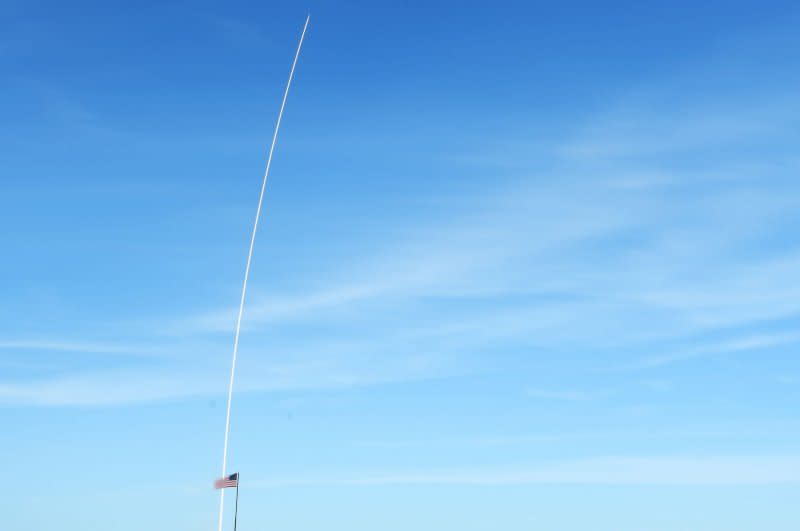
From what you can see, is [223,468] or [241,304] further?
[241,304]

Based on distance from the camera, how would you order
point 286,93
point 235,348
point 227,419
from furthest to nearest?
point 286,93
point 235,348
point 227,419

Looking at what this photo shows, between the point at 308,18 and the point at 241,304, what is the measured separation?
38.5ft

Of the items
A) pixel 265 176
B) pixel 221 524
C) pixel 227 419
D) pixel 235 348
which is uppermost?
pixel 265 176

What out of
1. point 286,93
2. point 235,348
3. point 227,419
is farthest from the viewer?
point 286,93

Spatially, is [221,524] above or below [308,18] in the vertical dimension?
below

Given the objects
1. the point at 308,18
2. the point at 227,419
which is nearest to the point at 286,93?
the point at 308,18

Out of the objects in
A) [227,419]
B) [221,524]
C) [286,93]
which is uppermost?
[286,93]

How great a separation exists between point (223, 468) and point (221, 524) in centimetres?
229

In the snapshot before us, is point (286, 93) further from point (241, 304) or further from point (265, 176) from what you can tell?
point (241, 304)

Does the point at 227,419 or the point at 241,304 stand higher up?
the point at 241,304

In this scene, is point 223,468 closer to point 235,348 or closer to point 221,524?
point 221,524

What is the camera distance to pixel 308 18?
34.2 metres

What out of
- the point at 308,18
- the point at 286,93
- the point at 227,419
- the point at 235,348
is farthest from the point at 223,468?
the point at 308,18

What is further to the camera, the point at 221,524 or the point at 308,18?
the point at 308,18
